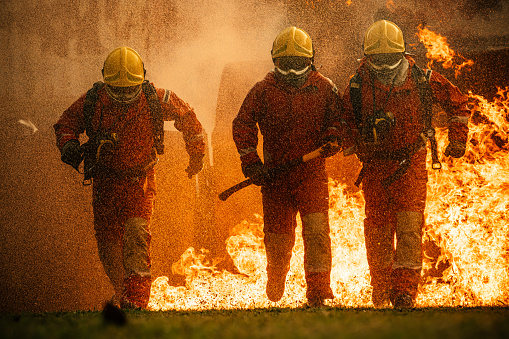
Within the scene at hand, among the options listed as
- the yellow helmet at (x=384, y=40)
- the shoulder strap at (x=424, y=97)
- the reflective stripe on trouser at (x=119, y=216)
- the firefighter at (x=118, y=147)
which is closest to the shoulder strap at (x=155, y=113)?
the firefighter at (x=118, y=147)

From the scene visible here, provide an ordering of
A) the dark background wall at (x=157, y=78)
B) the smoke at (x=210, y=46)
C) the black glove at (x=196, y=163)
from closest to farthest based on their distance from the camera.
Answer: the black glove at (x=196, y=163), the dark background wall at (x=157, y=78), the smoke at (x=210, y=46)

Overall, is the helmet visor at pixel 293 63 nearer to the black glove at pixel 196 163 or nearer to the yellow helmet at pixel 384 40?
the yellow helmet at pixel 384 40

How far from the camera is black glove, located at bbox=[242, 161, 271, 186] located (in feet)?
14.8

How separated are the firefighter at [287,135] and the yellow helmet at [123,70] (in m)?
0.96

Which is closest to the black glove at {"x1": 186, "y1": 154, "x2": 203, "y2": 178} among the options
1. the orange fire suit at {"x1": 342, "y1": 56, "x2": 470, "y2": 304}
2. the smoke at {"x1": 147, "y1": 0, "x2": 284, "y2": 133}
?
the orange fire suit at {"x1": 342, "y1": 56, "x2": 470, "y2": 304}

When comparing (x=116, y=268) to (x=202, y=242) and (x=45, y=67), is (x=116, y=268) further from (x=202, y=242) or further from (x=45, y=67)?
(x=45, y=67)

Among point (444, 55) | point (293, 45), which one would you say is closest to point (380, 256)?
point (293, 45)

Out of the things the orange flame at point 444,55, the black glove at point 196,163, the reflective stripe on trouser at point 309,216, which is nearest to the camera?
the reflective stripe on trouser at point 309,216

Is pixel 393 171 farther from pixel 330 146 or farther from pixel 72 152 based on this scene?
pixel 72 152

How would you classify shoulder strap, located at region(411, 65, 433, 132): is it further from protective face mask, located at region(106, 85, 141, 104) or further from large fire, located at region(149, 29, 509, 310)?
protective face mask, located at region(106, 85, 141, 104)

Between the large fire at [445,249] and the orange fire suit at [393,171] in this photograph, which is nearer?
the orange fire suit at [393,171]

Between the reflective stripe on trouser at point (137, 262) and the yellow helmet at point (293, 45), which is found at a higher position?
the yellow helmet at point (293, 45)

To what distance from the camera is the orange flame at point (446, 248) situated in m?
5.94

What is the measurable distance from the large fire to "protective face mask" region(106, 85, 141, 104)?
8.07ft
